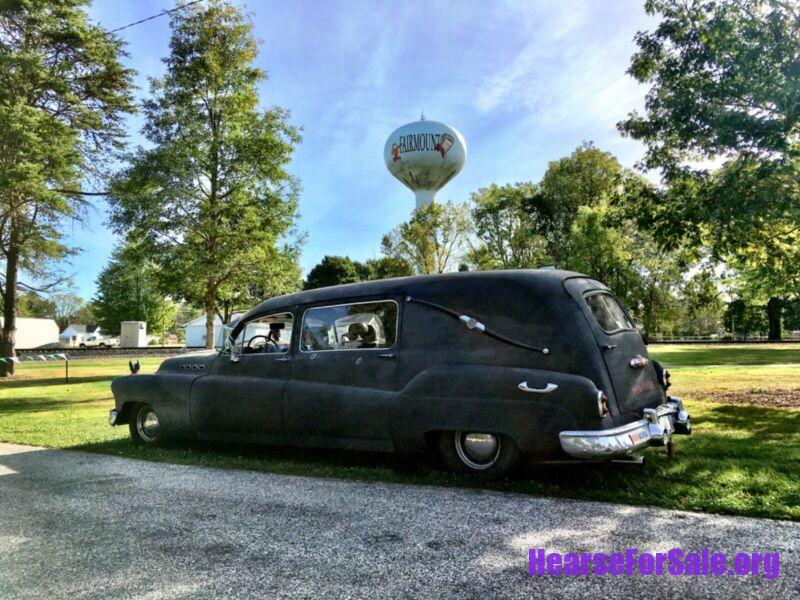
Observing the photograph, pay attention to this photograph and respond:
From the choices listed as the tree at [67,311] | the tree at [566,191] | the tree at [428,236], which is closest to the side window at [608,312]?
the tree at [428,236]

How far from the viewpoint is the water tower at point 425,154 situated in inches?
1769

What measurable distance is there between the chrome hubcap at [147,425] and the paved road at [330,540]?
6.94 ft

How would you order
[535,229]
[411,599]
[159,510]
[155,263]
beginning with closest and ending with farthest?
[411,599] < [159,510] < [155,263] < [535,229]

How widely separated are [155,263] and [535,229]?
3732cm

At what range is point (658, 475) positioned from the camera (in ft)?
16.9

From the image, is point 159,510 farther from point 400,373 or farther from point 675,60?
point 675,60

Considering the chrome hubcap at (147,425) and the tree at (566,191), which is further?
the tree at (566,191)

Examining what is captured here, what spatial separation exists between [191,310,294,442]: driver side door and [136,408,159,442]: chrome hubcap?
1066mm

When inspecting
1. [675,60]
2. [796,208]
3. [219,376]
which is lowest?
[219,376]

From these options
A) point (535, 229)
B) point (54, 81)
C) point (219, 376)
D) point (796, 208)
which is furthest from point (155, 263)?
point (535, 229)

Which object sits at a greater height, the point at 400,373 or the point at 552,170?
the point at 552,170

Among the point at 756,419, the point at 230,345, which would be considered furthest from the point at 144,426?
the point at 756,419

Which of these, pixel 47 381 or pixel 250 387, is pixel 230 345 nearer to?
pixel 250 387

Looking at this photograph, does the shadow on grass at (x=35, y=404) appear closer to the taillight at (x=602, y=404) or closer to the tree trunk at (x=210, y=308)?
the tree trunk at (x=210, y=308)
